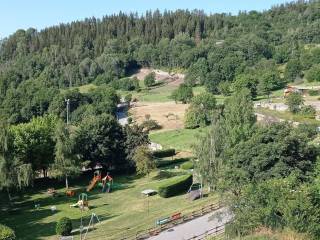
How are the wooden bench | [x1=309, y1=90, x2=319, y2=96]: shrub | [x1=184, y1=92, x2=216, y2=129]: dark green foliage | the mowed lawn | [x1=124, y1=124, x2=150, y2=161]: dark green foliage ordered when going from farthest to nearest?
[x1=309, y1=90, x2=319, y2=96]: shrub < [x1=184, y1=92, x2=216, y2=129]: dark green foliage < [x1=124, y1=124, x2=150, y2=161]: dark green foliage < the mowed lawn < the wooden bench

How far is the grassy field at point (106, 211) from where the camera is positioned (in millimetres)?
39250

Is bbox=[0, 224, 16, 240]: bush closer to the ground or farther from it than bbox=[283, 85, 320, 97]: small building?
closer to the ground

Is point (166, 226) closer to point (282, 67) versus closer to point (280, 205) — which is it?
point (280, 205)

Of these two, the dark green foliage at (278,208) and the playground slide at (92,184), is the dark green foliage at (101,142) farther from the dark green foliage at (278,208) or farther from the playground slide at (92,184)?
the dark green foliage at (278,208)

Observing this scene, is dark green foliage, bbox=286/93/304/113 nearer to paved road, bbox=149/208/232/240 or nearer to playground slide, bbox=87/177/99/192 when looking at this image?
playground slide, bbox=87/177/99/192

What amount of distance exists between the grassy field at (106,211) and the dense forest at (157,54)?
53.1 m

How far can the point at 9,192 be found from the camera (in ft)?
160

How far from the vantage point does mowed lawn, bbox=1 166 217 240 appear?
39.2 meters

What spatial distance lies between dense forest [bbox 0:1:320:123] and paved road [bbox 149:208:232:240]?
66810 millimetres

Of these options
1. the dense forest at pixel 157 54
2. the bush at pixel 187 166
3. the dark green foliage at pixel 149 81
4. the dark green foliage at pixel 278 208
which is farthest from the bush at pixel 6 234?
the dark green foliage at pixel 149 81

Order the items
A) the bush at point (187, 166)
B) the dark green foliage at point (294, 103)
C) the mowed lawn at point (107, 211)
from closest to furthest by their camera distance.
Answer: the mowed lawn at point (107, 211) → the bush at point (187, 166) → the dark green foliage at point (294, 103)

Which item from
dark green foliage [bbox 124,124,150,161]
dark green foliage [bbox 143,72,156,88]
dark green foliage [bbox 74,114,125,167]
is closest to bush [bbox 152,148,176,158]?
dark green foliage [bbox 124,124,150,161]

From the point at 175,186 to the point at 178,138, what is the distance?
107 feet

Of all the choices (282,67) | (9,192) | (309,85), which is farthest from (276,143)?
(282,67)
